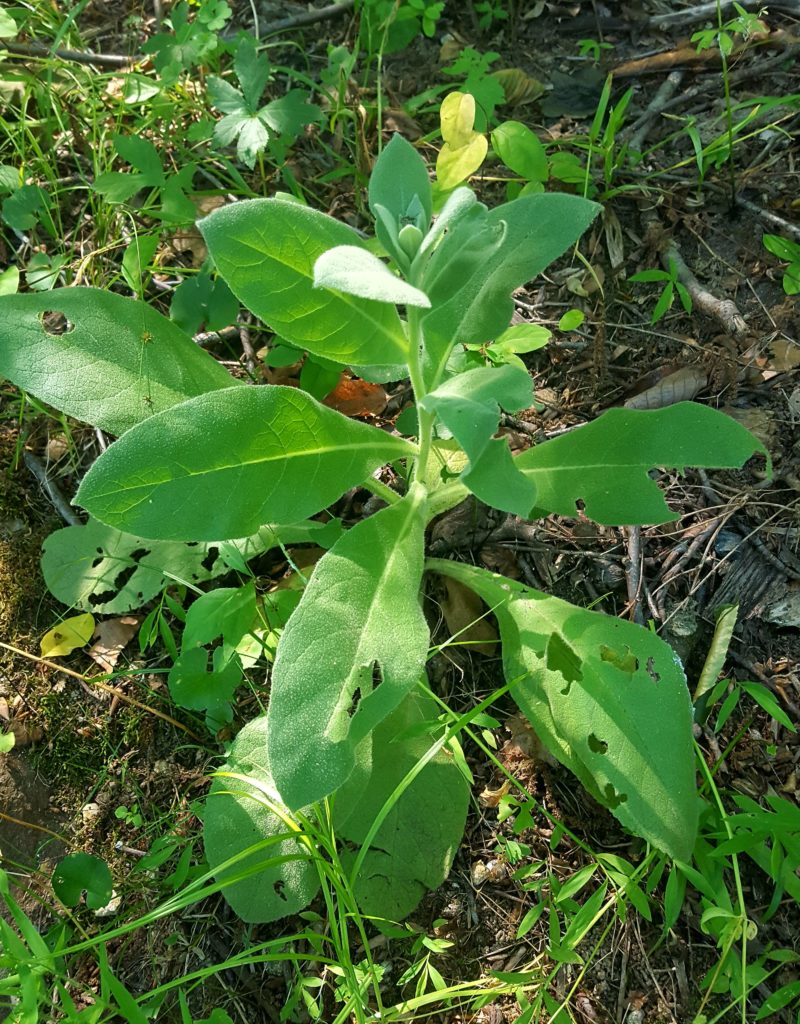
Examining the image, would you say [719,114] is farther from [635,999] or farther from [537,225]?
[635,999]

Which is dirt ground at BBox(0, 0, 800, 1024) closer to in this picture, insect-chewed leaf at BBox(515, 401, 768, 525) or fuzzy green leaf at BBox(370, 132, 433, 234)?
insect-chewed leaf at BBox(515, 401, 768, 525)

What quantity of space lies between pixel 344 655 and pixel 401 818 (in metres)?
0.53

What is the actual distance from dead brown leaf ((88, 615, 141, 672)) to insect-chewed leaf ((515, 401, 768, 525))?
123cm

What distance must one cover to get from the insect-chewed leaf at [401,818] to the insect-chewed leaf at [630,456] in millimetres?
680

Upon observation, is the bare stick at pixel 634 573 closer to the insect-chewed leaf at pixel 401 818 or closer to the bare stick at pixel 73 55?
the insect-chewed leaf at pixel 401 818

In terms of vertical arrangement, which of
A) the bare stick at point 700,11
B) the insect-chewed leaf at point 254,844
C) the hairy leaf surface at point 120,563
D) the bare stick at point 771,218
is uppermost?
the bare stick at point 700,11

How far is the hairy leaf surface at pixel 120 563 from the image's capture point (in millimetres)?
2416

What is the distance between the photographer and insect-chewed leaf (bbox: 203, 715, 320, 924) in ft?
6.52

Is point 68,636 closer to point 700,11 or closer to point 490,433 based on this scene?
point 490,433

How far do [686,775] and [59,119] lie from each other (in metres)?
3.00

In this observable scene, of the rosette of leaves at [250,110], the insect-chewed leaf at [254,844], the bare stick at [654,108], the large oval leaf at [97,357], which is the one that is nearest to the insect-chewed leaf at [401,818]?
the insect-chewed leaf at [254,844]

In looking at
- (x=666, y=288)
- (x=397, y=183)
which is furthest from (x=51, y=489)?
(x=666, y=288)

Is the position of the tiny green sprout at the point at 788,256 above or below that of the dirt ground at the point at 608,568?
above

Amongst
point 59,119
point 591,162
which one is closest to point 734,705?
point 591,162
